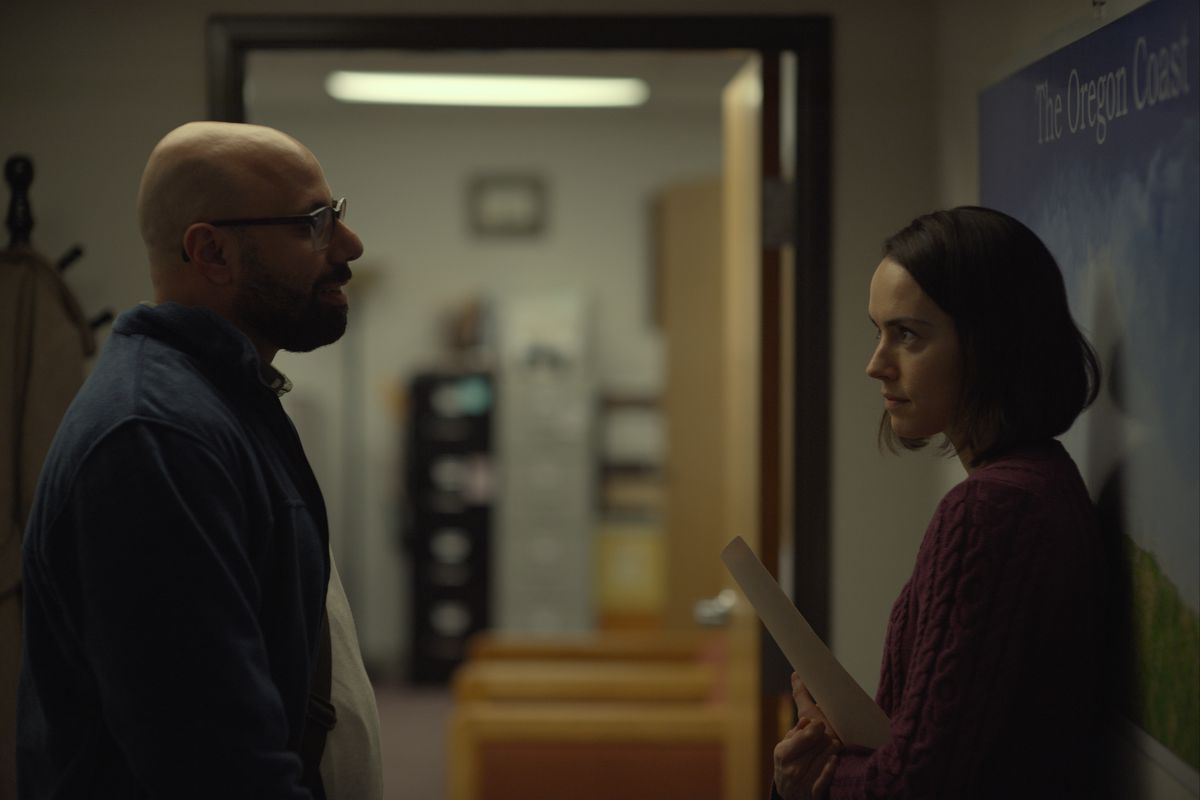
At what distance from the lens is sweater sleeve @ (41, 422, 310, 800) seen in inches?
45.1

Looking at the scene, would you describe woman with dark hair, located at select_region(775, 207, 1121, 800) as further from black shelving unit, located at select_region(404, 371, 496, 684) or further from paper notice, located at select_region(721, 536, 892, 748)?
black shelving unit, located at select_region(404, 371, 496, 684)

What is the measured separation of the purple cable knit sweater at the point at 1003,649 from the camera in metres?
1.22

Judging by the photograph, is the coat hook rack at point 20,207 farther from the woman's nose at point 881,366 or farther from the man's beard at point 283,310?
the woman's nose at point 881,366

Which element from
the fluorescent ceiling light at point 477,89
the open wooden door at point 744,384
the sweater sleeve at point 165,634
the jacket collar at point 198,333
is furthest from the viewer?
the fluorescent ceiling light at point 477,89

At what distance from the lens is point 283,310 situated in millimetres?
1412

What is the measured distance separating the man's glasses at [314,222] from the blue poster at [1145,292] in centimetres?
88

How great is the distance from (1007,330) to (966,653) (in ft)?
1.15

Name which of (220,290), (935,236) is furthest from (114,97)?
Answer: (935,236)

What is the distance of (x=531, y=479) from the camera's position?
5.82 metres

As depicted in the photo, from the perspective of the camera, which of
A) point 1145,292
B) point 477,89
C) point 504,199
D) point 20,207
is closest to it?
point 1145,292

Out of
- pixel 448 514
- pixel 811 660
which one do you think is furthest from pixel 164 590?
pixel 448 514

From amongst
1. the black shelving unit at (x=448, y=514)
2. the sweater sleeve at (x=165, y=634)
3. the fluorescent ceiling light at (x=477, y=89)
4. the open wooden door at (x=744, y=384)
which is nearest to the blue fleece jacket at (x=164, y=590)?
the sweater sleeve at (x=165, y=634)

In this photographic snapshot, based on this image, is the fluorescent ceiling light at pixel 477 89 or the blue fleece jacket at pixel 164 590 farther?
the fluorescent ceiling light at pixel 477 89

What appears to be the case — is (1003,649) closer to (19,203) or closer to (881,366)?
(881,366)
